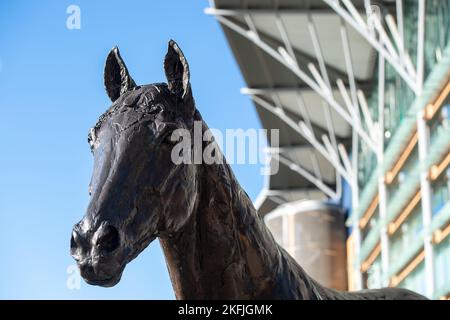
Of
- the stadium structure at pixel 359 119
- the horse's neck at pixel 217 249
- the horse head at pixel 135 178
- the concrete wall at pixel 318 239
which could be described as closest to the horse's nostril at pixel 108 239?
the horse head at pixel 135 178

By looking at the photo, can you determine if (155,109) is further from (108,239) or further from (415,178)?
(415,178)

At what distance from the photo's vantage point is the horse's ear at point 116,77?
3.71 m

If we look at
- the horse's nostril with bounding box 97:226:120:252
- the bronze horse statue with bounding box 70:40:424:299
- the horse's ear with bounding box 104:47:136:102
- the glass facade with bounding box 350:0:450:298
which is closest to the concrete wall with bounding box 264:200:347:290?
the glass facade with bounding box 350:0:450:298

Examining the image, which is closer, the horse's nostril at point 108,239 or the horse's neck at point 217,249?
the horse's nostril at point 108,239

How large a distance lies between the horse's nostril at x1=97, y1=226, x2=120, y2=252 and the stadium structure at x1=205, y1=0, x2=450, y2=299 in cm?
1735

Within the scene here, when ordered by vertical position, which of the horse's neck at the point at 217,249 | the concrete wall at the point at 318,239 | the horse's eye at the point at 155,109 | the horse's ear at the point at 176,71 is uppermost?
the concrete wall at the point at 318,239

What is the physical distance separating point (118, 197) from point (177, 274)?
55 centimetres

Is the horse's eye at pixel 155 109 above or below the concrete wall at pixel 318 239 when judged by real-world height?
below

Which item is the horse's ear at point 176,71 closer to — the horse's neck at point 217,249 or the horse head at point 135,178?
the horse head at point 135,178

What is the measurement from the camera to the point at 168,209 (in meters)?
3.39

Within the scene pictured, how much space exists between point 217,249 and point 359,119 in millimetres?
31159

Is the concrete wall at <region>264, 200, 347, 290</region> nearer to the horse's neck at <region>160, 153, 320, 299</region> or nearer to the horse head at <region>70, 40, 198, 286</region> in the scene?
the horse's neck at <region>160, 153, 320, 299</region>

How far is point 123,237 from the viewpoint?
315 centimetres
